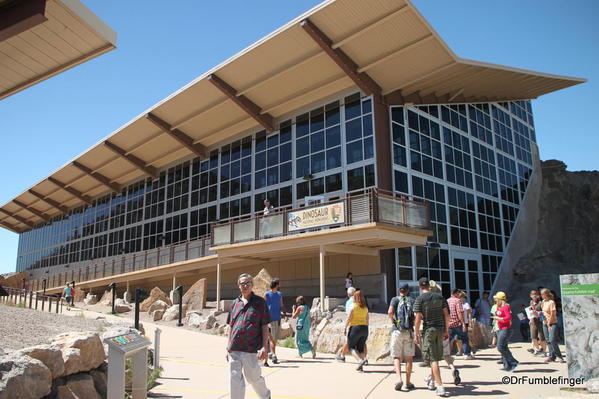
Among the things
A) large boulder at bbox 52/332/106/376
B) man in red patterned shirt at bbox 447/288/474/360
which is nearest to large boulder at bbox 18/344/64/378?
large boulder at bbox 52/332/106/376

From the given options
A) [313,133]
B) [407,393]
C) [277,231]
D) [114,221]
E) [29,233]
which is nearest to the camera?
[407,393]

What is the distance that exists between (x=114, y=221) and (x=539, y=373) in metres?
37.3

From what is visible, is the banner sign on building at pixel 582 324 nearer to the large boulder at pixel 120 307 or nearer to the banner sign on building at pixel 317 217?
the banner sign on building at pixel 317 217

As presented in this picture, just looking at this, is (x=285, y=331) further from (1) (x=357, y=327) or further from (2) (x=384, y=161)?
(2) (x=384, y=161)

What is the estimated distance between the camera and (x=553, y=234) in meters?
31.4

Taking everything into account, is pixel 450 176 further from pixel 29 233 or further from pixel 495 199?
pixel 29 233

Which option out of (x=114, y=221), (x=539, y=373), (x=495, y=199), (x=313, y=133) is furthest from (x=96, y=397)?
(x=114, y=221)

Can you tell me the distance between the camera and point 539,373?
8.98 metres

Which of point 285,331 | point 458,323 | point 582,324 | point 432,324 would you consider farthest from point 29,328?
point 582,324

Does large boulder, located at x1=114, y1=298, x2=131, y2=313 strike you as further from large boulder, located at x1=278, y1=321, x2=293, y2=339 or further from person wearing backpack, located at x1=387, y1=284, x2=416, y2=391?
person wearing backpack, located at x1=387, y1=284, x2=416, y2=391

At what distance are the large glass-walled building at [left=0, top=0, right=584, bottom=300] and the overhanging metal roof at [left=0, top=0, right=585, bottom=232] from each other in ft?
0.26

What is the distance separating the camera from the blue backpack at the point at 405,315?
7797 mm

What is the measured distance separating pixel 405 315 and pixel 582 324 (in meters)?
2.79

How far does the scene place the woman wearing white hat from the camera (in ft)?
30.2
